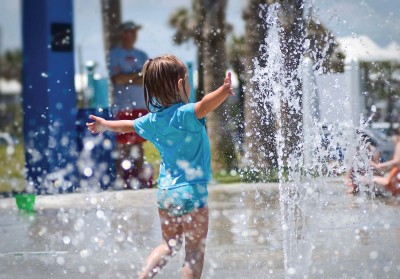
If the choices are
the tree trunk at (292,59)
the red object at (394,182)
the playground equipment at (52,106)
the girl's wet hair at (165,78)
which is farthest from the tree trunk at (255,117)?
the girl's wet hair at (165,78)

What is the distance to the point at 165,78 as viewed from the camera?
409 centimetres

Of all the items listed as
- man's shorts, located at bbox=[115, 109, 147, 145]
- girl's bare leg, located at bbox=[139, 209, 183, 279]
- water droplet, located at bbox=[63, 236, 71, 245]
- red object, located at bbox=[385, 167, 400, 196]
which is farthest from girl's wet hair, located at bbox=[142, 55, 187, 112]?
man's shorts, located at bbox=[115, 109, 147, 145]

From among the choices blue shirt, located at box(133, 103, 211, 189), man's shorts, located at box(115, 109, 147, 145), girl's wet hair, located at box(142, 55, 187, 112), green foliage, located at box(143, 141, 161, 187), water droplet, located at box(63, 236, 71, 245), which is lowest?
water droplet, located at box(63, 236, 71, 245)

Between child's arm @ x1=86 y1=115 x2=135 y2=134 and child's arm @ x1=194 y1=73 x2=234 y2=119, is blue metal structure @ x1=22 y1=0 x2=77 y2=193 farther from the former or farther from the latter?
child's arm @ x1=194 y1=73 x2=234 y2=119

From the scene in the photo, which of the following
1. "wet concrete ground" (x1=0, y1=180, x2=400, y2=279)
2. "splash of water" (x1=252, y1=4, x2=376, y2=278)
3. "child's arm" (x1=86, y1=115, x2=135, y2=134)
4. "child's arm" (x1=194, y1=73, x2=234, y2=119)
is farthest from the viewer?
"splash of water" (x1=252, y1=4, x2=376, y2=278)

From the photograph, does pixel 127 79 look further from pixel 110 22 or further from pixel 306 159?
pixel 110 22

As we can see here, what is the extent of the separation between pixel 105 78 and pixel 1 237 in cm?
489

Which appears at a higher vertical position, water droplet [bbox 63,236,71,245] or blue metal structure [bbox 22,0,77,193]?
blue metal structure [bbox 22,0,77,193]

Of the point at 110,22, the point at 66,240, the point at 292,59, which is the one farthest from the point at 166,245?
the point at 110,22

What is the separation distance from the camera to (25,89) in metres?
9.98

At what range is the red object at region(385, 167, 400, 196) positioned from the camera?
741cm

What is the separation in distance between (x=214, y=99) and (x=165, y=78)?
34 centimetres

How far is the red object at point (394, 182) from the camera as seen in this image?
292 inches

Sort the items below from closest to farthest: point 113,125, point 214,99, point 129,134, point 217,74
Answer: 1. point 214,99
2. point 113,125
3. point 129,134
4. point 217,74
